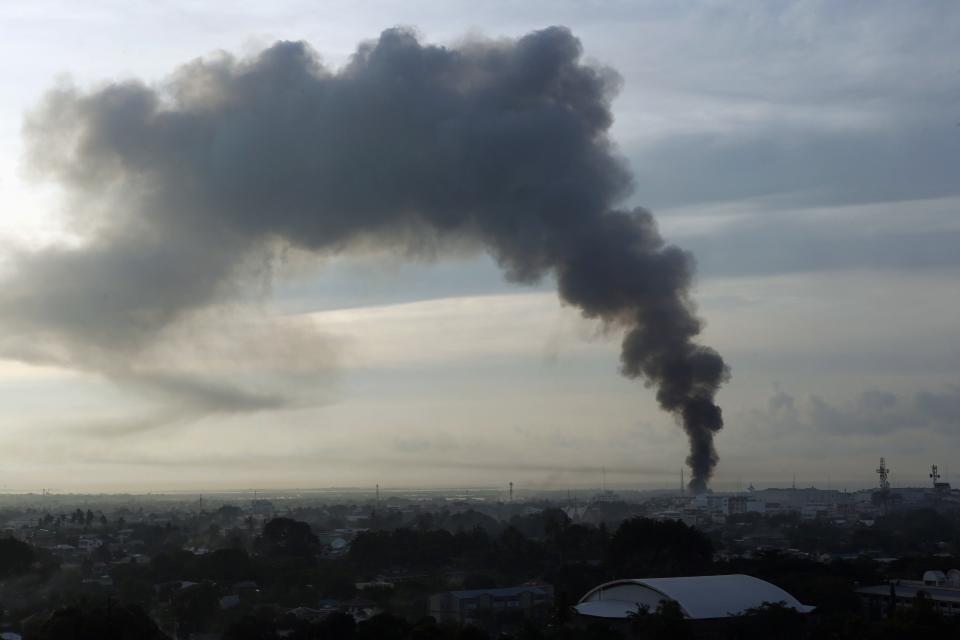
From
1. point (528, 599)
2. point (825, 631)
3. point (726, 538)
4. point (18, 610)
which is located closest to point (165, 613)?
point (18, 610)

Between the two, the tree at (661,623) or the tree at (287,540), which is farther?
the tree at (287,540)

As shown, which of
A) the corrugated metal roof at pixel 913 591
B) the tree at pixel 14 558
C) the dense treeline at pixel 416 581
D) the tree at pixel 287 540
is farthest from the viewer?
the tree at pixel 287 540

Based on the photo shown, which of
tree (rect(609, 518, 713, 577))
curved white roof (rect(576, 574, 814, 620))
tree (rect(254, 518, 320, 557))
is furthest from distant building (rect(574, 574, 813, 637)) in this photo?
tree (rect(254, 518, 320, 557))

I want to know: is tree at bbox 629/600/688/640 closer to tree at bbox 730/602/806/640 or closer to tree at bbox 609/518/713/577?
tree at bbox 730/602/806/640

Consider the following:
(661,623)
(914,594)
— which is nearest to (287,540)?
(914,594)

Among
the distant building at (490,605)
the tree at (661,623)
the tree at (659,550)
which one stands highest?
the tree at (659,550)

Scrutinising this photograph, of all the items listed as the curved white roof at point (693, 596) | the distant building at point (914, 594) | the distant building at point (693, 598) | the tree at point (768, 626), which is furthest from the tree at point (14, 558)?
the distant building at point (914, 594)

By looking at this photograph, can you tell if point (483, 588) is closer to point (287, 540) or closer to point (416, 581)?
point (416, 581)

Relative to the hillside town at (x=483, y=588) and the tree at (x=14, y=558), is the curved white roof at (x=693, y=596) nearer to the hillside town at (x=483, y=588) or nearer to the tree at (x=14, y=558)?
the hillside town at (x=483, y=588)
